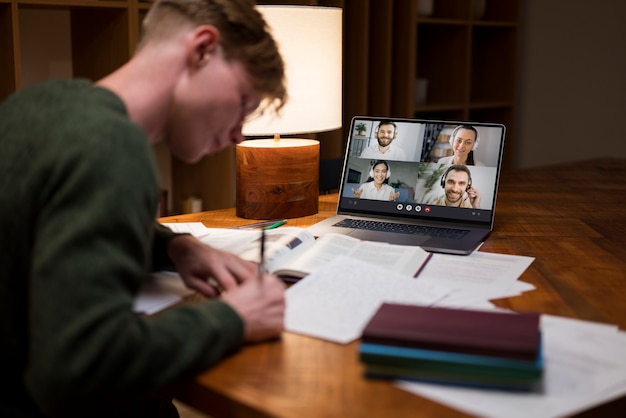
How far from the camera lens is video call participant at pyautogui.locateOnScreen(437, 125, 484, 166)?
1688 mm

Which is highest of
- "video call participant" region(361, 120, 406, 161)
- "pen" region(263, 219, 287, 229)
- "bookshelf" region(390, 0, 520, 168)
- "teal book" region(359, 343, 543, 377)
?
"bookshelf" region(390, 0, 520, 168)

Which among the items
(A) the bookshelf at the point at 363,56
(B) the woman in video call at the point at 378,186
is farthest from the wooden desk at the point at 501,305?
(A) the bookshelf at the point at 363,56

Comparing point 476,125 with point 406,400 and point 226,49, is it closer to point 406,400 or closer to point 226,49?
point 226,49

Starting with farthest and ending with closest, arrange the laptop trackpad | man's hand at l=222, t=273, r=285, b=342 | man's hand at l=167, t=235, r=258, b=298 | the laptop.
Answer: the laptop, the laptop trackpad, man's hand at l=167, t=235, r=258, b=298, man's hand at l=222, t=273, r=285, b=342

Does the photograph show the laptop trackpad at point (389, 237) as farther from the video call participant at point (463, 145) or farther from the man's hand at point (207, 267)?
the man's hand at point (207, 267)

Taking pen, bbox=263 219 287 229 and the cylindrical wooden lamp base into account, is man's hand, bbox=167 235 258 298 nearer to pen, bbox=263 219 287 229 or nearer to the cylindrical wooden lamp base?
pen, bbox=263 219 287 229

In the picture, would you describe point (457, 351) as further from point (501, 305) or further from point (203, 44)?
point (203, 44)

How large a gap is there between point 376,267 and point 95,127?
1.93ft

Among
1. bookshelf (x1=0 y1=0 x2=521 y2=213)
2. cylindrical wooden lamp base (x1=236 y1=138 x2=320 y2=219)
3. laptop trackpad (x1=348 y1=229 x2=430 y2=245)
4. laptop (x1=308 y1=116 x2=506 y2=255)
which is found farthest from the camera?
bookshelf (x1=0 y1=0 x2=521 y2=213)

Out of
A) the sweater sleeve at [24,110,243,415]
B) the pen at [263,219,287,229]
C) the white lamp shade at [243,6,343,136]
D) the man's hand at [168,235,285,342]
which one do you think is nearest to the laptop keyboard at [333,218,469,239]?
the pen at [263,219,287,229]

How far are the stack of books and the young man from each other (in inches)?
6.5

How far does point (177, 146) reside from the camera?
1.09 meters

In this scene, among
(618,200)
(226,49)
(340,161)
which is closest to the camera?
(226,49)

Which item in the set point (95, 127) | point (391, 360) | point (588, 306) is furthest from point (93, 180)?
point (588, 306)
